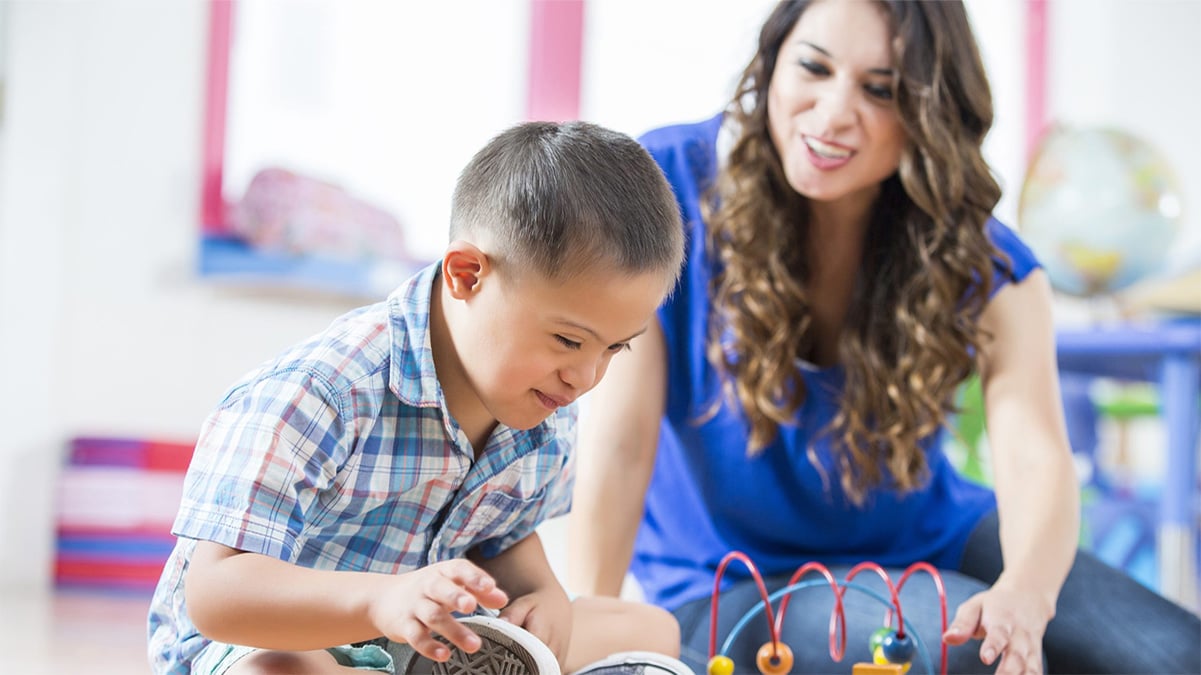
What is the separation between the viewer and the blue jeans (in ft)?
4.04

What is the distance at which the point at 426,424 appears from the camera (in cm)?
93

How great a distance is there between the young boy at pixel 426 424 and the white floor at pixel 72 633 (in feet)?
2.19

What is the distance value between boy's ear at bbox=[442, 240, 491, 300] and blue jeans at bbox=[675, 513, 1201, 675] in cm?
55

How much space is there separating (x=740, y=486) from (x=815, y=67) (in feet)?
1.60

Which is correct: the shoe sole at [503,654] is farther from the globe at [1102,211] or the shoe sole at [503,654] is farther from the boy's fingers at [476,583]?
the globe at [1102,211]

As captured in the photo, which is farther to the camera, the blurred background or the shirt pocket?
the blurred background

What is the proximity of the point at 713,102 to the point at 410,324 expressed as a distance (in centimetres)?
280

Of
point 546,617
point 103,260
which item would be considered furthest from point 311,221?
point 546,617

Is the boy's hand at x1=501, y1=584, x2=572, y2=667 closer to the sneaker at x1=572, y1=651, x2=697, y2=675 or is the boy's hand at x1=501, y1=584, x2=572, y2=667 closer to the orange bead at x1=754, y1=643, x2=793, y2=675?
the sneaker at x1=572, y1=651, x2=697, y2=675

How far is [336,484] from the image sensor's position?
88cm

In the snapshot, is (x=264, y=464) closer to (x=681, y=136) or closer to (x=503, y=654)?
(x=503, y=654)

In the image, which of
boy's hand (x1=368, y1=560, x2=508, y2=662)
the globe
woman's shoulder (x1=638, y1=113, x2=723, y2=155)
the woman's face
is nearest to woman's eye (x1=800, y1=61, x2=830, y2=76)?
the woman's face

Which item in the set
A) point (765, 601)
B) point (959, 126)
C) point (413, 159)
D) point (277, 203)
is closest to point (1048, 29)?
point (413, 159)

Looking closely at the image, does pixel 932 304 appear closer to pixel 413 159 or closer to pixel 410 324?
pixel 410 324
